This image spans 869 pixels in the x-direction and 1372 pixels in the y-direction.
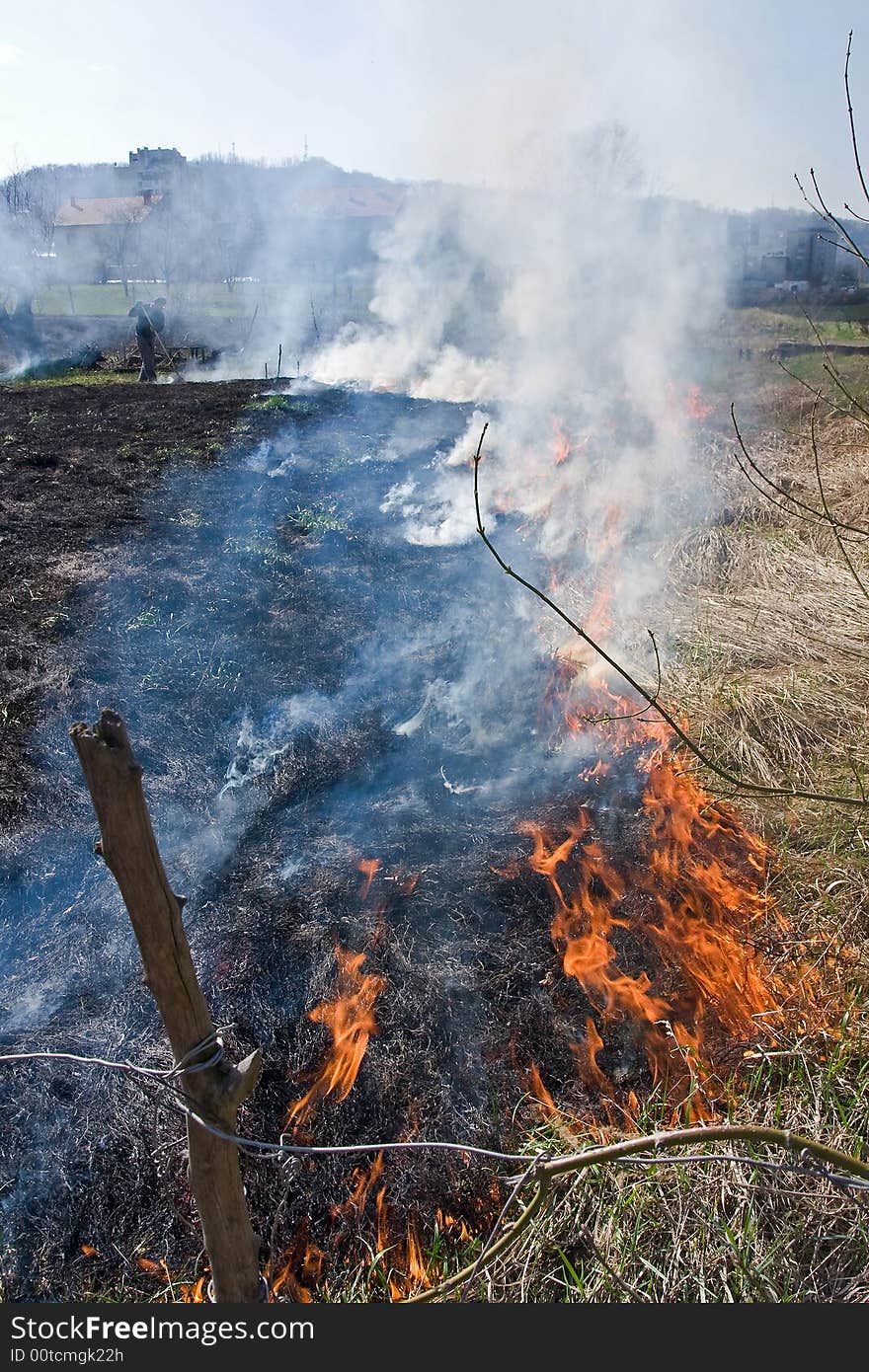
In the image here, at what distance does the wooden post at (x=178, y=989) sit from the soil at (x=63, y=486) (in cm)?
349

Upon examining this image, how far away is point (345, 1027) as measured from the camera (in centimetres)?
347

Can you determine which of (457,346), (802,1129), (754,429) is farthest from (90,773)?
(457,346)

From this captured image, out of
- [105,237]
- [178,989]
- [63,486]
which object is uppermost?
[105,237]

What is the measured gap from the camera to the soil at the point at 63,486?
6.23 m

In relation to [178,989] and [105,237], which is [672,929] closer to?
[178,989]

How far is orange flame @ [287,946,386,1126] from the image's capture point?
319 cm

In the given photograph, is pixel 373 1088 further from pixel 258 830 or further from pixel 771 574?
pixel 771 574

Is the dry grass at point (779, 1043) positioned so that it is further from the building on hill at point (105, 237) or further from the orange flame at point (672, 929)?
the building on hill at point (105, 237)

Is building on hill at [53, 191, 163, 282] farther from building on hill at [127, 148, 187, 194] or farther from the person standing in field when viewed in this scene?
the person standing in field

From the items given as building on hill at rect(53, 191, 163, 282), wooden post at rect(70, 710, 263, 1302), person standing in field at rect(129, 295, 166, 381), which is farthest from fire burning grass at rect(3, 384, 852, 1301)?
building on hill at rect(53, 191, 163, 282)

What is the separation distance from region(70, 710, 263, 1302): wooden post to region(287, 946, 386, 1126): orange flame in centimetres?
96

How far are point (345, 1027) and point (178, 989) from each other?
5.90 ft

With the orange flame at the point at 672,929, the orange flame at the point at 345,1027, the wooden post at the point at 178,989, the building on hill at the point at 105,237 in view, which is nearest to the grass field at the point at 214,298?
the building on hill at the point at 105,237

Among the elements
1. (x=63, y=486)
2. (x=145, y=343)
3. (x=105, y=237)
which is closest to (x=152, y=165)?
(x=105, y=237)
